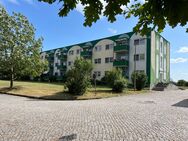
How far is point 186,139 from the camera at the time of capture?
7.13 meters

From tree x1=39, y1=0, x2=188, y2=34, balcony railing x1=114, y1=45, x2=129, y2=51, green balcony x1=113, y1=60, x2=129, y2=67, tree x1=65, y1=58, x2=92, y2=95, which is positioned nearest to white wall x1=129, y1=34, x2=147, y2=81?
balcony railing x1=114, y1=45, x2=129, y2=51

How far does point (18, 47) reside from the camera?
1030 inches

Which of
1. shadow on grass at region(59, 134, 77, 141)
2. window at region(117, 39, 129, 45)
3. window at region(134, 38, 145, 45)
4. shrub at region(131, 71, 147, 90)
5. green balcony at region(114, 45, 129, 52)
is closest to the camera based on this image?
shadow on grass at region(59, 134, 77, 141)

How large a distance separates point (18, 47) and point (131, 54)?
22.8m

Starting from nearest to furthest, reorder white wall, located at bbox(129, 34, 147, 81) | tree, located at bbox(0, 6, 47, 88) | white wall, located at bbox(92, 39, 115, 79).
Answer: tree, located at bbox(0, 6, 47, 88) < white wall, located at bbox(129, 34, 147, 81) < white wall, located at bbox(92, 39, 115, 79)

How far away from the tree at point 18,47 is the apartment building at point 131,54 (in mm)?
13828

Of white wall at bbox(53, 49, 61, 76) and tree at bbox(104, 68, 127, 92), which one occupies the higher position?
white wall at bbox(53, 49, 61, 76)

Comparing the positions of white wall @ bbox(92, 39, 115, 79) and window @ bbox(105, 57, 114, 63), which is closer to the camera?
window @ bbox(105, 57, 114, 63)

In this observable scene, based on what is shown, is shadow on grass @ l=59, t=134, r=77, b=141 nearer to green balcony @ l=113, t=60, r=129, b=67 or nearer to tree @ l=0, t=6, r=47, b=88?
tree @ l=0, t=6, r=47, b=88

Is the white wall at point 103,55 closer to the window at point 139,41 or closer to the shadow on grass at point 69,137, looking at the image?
the window at point 139,41

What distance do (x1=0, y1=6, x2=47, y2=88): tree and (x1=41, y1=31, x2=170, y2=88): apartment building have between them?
13828mm

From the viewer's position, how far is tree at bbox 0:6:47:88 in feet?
84.8

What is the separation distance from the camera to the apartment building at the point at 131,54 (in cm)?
4038

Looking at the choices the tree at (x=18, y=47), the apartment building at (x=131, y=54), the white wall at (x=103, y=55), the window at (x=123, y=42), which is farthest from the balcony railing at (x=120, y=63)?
the tree at (x=18, y=47)
